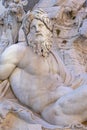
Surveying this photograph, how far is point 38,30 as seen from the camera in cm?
459

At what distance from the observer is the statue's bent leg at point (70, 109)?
4336 mm

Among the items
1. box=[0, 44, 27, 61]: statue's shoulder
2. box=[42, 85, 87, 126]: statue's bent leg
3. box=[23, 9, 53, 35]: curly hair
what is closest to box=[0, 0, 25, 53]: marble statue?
box=[23, 9, 53, 35]: curly hair

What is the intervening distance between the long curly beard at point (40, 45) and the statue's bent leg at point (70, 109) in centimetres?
55

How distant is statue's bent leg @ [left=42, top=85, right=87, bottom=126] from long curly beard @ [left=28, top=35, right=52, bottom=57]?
55 centimetres

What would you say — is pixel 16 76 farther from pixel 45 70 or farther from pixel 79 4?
pixel 79 4

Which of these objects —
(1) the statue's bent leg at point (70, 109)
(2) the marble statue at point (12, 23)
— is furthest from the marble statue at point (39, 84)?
(2) the marble statue at point (12, 23)

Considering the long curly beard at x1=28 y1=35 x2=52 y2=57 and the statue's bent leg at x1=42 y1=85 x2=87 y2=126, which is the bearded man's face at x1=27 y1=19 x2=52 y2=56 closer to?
the long curly beard at x1=28 y1=35 x2=52 y2=57

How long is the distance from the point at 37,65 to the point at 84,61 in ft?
4.00

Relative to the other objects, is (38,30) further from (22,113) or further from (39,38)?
(22,113)

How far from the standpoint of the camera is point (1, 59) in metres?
4.54

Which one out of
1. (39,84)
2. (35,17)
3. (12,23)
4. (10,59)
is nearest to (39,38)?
(35,17)

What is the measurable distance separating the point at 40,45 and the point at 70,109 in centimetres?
78

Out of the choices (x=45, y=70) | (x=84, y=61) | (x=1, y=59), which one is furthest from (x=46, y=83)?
(x=84, y=61)

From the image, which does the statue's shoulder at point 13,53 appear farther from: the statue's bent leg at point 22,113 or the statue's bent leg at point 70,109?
the statue's bent leg at point 70,109
